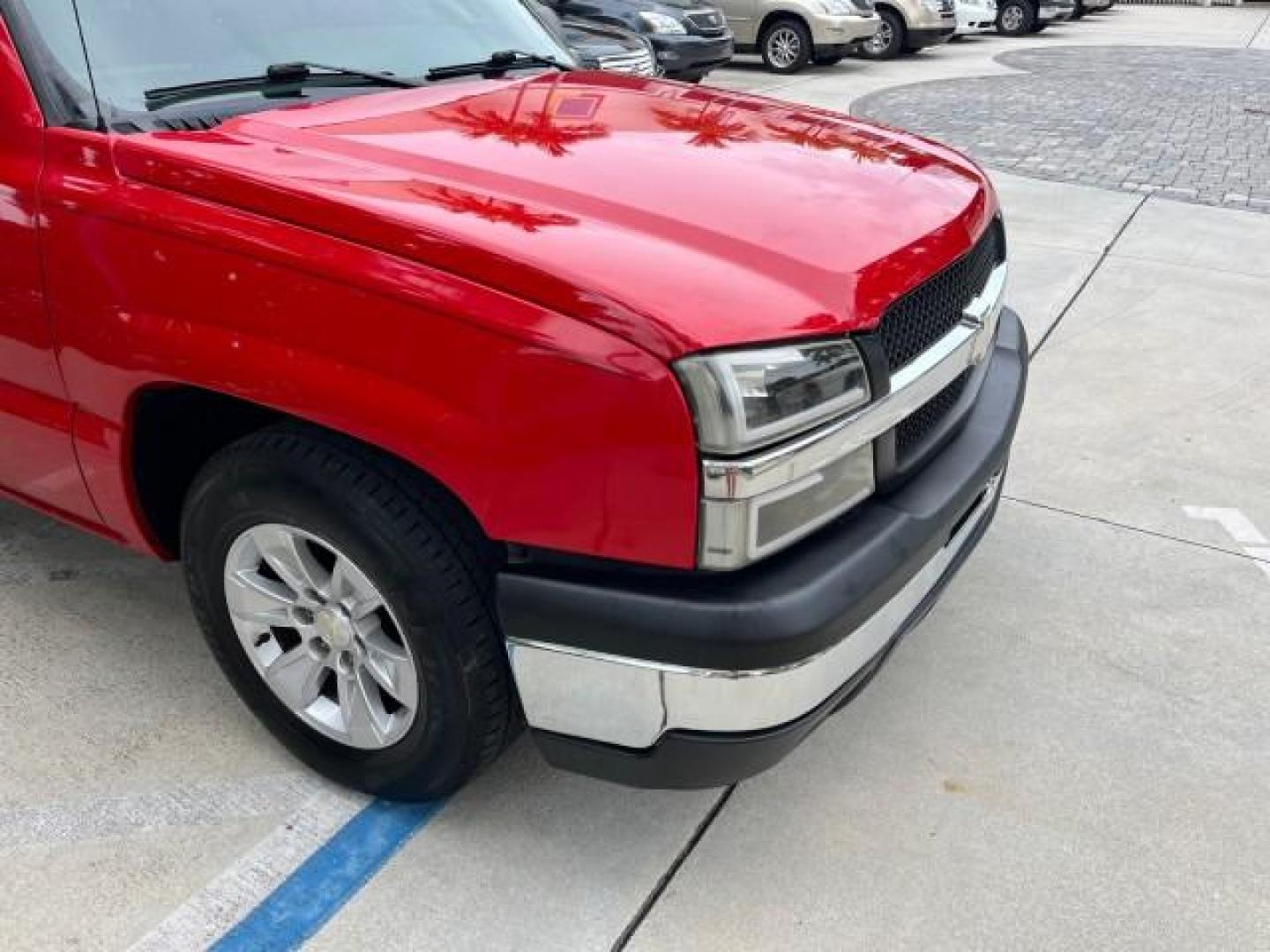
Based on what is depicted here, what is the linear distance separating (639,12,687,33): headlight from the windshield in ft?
27.9

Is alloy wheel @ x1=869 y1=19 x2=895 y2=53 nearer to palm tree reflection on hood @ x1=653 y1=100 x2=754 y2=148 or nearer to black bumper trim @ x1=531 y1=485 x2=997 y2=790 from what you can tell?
palm tree reflection on hood @ x1=653 y1=100 x2=754 y2=148

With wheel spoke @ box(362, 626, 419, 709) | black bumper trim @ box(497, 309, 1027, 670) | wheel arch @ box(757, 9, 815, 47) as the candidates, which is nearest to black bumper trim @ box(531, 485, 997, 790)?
black bumper trim @ box(497, 309, 1027, 670)

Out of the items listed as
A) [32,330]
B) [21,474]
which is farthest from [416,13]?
[21,474]

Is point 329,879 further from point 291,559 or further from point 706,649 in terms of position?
point 706,649

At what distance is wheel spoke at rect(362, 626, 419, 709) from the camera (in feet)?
7.47

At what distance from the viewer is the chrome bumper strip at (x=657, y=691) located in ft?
6.39

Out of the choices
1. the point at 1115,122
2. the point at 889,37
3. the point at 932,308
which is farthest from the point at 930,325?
the point at 889,37

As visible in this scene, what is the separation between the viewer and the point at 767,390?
1.89m

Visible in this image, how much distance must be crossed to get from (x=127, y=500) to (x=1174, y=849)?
2.34m

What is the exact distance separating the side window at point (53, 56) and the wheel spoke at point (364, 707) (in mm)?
1268

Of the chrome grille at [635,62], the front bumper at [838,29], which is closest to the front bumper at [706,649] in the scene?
the chrome grille at [635,62]

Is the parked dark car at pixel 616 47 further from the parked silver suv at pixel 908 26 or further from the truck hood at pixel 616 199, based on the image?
the parked silver suv at pixel 908 26

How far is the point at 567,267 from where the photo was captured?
192cm

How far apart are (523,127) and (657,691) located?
52.4 inches
